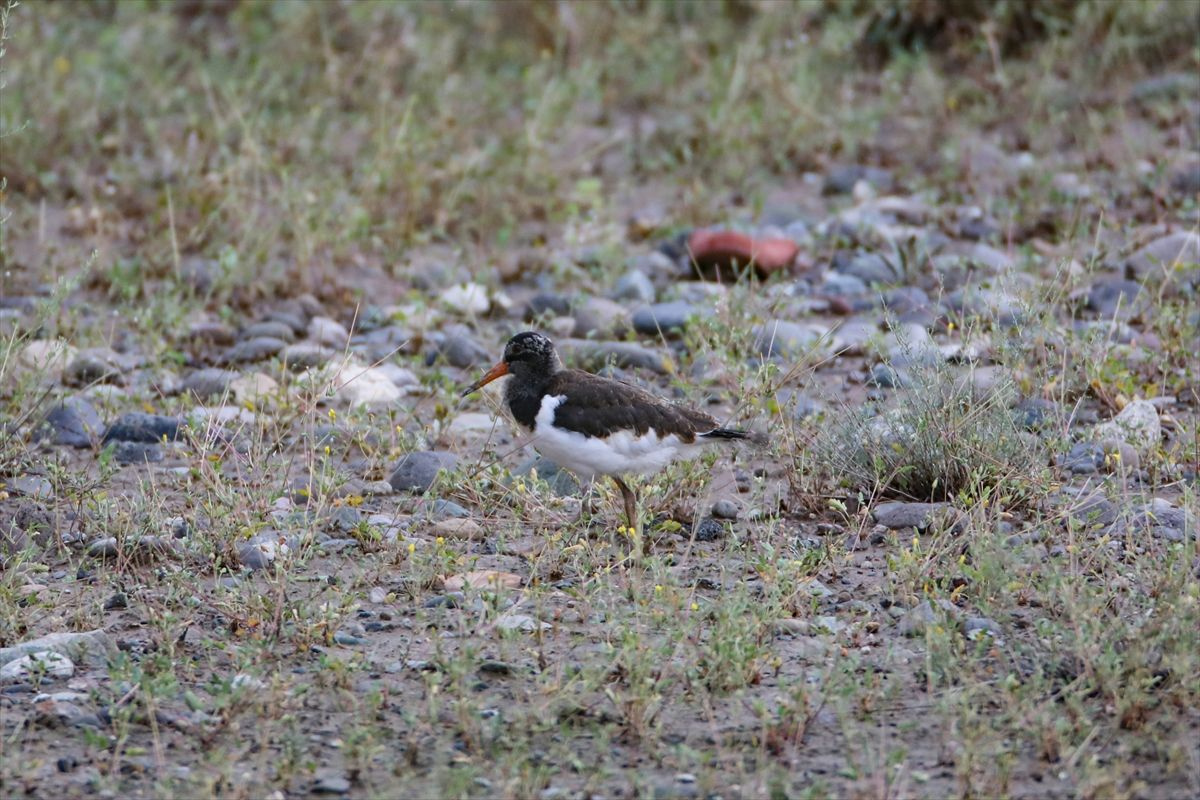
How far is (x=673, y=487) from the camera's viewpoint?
18.7 feet

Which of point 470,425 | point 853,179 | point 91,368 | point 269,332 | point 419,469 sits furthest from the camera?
point 853,179

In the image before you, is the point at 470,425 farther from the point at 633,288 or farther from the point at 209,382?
the point at 633,288

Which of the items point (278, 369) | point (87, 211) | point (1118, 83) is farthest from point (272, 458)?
point (1118, 83)

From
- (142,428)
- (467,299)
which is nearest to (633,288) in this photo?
(467,299)

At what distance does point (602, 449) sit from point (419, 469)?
1080 mm

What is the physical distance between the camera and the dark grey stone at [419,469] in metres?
5.98

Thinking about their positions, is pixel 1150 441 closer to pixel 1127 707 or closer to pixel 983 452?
pixel 983 452

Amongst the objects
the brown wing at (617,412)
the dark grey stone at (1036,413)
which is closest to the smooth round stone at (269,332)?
the brown wing at (617,412)

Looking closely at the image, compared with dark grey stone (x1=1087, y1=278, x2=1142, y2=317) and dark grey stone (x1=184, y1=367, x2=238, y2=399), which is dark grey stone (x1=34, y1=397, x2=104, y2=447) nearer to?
dark grey stone (x1=184, y1=367, x2=238, y2=399)

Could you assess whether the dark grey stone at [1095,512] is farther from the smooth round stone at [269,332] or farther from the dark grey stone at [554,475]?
the smooth round stone at [269,332]

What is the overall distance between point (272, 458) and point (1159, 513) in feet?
11.3

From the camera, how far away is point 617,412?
211 inches

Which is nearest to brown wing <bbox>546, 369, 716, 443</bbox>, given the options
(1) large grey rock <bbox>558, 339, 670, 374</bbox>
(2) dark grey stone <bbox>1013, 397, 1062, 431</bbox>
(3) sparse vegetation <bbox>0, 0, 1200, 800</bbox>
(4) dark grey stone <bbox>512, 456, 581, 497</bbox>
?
(3) sparse vegetation <bbox>0, 0, 1200, 800</bbox>

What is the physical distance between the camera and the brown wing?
5316 mm
